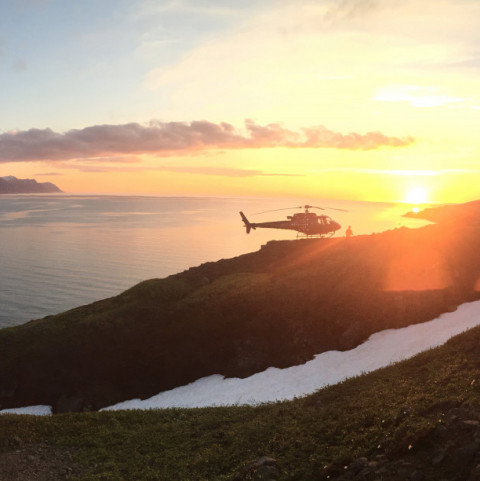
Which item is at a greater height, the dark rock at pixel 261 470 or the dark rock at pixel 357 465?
the dark rock at pixel 357 465

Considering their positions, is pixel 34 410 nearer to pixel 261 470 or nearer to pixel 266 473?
pixel 261 470

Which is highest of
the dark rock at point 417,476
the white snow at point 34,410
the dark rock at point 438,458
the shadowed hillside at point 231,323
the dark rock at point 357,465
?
the dark rock at point 438,458

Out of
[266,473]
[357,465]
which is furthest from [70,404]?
[357,465]

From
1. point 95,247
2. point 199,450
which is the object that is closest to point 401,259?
point 199,450

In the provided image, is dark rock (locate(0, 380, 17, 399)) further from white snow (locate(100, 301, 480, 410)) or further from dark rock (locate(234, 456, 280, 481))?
dark rock (locate(234, 456, 280, 481))

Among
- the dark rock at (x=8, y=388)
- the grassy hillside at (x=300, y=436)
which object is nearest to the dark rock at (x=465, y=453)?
the grassy hillside at (x=300, y=436)

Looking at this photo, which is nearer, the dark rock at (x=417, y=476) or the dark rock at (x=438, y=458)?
the dark rock at (x=417, y=476)

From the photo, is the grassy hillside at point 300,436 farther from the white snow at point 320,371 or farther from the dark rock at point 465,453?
the white snow at point 320,371
